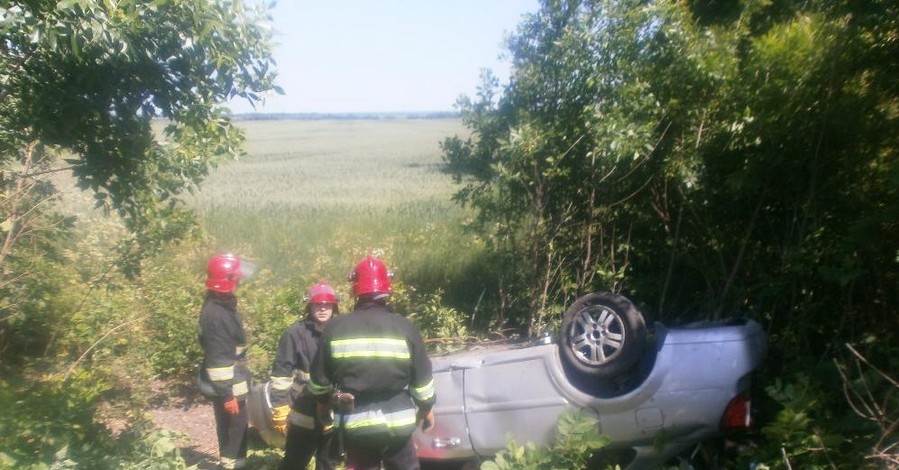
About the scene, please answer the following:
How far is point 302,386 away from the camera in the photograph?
543 cm

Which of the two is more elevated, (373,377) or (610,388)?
(373,377)

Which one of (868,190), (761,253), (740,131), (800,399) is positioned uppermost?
(740,131)

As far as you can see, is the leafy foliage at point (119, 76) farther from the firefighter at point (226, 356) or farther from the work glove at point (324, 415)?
the work glove at point (324, 415)

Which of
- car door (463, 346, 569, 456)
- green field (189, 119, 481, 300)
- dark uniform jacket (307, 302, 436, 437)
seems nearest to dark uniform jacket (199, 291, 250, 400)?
dark uniform jacket (307, 302, 436, 437)

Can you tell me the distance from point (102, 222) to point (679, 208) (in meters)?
7.18

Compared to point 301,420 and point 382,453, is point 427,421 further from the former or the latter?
point 301,420

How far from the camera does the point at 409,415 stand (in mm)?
4535

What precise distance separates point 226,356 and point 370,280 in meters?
1.59

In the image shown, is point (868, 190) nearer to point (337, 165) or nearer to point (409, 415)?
point (409, 415)

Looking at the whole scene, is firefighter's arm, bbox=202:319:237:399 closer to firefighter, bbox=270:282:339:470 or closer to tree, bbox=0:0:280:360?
firefighter, bbox=270:282:339:470

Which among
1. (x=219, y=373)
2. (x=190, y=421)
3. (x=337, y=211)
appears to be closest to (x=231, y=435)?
(x=219, y=373)

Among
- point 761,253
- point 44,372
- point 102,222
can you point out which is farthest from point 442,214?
point 761,253

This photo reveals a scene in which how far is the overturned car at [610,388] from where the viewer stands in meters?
4.57

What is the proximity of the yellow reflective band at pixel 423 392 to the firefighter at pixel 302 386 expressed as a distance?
0.80m
